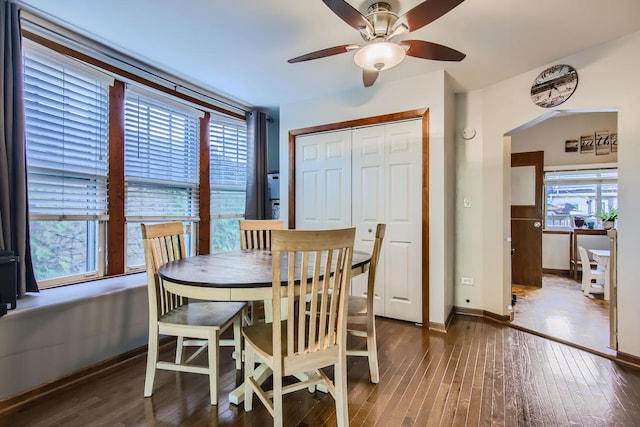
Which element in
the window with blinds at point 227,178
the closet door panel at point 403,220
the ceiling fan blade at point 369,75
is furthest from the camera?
the window with blinds at point 227,178

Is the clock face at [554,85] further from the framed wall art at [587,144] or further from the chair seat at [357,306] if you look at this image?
the framed wall art at [587,144]

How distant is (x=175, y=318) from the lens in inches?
76.5

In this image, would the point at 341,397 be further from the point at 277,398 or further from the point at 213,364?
the point at 213,364

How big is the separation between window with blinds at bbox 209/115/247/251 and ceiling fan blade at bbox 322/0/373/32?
7.97ft

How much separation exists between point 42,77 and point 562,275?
7340 mm

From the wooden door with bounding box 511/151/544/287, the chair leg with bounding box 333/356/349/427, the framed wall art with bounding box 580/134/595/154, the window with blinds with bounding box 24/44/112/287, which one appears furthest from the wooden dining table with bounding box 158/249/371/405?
the framed wall art with bounding box 580/134/595/154

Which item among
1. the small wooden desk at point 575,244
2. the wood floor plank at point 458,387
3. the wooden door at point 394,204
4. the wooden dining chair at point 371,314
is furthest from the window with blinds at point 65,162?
the small wooden desk at point 575,244

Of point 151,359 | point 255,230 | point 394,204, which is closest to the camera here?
point 151,359

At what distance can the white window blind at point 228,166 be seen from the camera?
3.78m

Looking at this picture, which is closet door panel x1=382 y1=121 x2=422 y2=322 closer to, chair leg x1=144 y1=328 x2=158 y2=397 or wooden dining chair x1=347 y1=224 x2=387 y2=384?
wooden dining chair x1=347 y1=224 x2=387 y2=384

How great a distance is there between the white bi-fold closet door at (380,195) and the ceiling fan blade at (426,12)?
143 centimetres

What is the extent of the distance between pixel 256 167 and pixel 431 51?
8.57 ft

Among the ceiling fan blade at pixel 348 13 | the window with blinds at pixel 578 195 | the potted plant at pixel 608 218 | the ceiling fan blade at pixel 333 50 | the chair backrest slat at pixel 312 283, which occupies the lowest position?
the chair backrest slat at pixel 312 283

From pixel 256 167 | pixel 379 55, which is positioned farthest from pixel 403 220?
pixel 256 167
